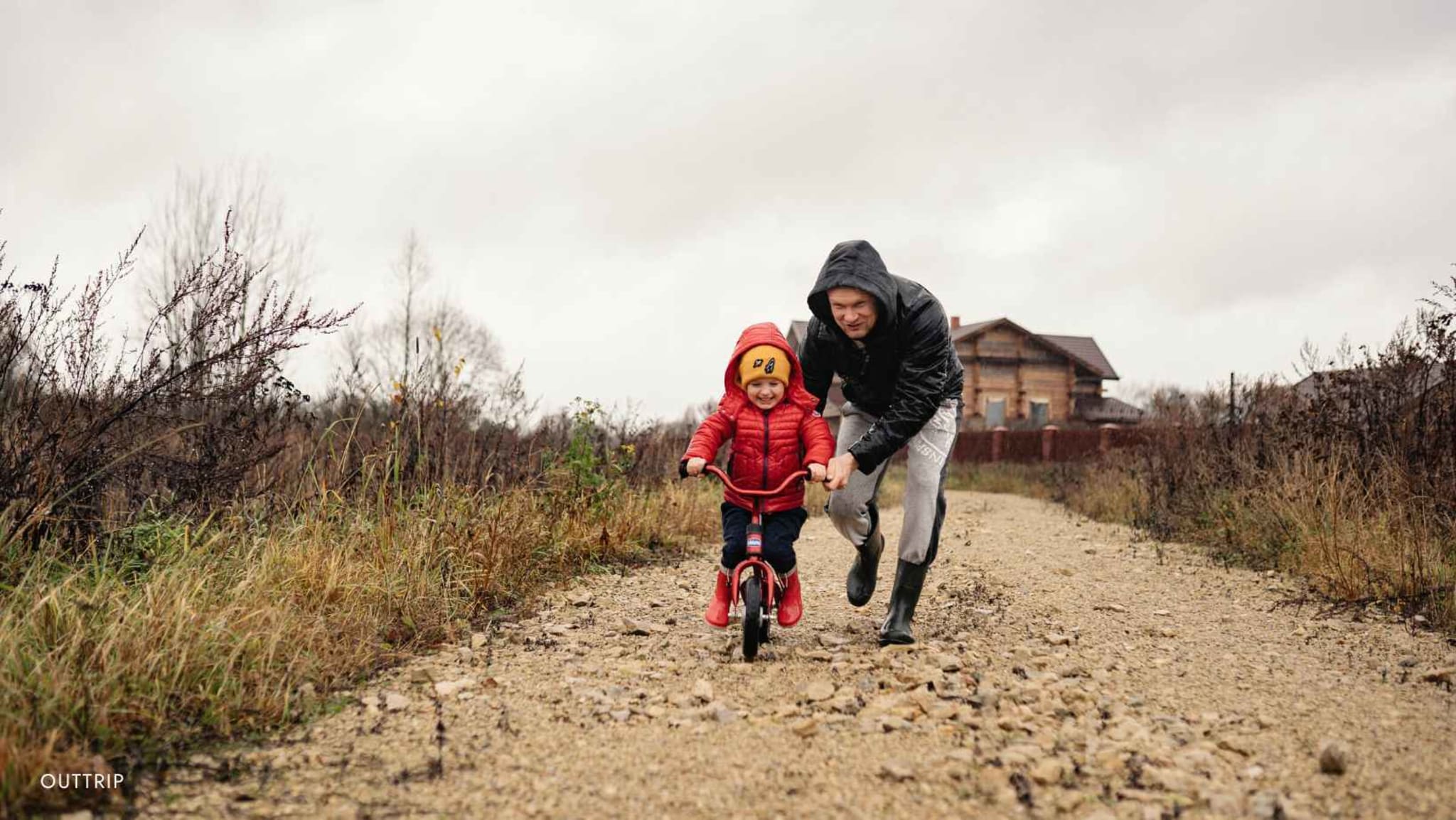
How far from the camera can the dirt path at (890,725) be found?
2.43 m

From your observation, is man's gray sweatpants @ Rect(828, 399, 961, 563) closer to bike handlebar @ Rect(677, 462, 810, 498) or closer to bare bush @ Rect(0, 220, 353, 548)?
Answer: bike handlebar @ Rect(677, 462, 810, 498)

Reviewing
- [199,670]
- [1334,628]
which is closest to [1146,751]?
[1334,628]

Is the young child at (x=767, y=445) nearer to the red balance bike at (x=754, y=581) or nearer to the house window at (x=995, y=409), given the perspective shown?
the red balance bike at (x=754, y=581)

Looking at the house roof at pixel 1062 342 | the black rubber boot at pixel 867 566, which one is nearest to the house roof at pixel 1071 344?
the house roof at pixel 1062 342

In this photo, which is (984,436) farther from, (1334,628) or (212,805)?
(212,805)

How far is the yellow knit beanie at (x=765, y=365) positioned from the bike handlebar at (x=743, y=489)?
0.45 m

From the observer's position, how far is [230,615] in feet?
11.4

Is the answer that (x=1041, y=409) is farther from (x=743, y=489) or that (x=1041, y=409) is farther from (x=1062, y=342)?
(x=743, y=489)

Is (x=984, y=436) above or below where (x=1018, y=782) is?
above

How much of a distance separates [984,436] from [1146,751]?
24.4 m

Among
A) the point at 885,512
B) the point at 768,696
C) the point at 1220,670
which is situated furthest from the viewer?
the point at 885,512

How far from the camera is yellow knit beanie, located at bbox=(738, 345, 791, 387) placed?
13.5ft

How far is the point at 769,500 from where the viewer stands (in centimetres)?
417

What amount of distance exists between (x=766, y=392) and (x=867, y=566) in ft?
A: 3.68
